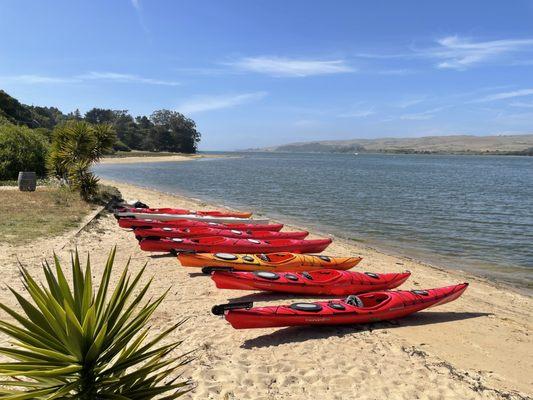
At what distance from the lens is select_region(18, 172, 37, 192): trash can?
55.9 ft

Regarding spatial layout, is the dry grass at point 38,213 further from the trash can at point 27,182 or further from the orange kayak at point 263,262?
the orange kayak at point 263,262

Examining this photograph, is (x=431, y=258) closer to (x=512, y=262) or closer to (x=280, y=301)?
(x=512, y=262)

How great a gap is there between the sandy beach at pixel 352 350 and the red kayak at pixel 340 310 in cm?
21

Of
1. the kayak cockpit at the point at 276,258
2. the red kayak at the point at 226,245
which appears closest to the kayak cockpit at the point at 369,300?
the kayak cockpit at the point at 276,258

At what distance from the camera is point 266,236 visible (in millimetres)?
12148

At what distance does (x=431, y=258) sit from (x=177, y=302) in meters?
8.48

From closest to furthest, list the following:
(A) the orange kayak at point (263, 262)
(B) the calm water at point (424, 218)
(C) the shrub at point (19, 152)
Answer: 1. (A) the orange kayak at point (263, 262)
2. (B) the calm water at point (424, 218)
3. (C) the shrub at point (19, 152)

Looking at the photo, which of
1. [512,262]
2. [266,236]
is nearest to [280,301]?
[266,236]

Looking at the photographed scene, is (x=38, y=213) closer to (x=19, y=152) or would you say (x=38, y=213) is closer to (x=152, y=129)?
(x=19, y=152)

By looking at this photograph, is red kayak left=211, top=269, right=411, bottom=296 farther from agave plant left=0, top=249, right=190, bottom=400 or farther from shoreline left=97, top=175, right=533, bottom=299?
agave plant left=0, top=249, right=190, bottom=400

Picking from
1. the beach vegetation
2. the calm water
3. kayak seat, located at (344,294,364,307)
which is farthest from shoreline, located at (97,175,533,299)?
the beach vegetation

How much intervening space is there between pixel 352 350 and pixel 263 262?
3495 mm

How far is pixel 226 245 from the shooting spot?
35.2 ft

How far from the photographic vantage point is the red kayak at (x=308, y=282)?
24.7ft
